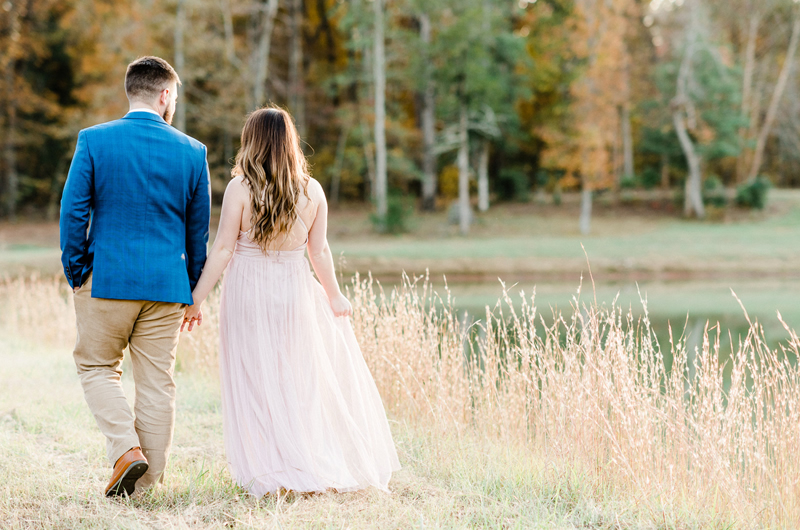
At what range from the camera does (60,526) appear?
8.89ft

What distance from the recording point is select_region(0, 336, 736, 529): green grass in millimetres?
2826

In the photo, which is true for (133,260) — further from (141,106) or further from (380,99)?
(380,99)

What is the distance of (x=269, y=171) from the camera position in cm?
308

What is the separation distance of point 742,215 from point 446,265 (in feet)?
46.0

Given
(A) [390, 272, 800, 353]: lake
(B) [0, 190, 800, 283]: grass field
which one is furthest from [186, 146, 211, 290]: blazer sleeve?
(B) [0, 190, 800, 283]: grass field

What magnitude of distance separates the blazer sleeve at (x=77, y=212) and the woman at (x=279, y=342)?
524 millimetres

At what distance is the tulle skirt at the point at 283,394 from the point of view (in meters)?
3.08

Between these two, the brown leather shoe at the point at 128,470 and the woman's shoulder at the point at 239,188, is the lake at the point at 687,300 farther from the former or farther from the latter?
the brown leather shoe at the point at 128,470

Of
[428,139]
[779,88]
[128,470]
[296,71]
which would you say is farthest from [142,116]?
[779,88]

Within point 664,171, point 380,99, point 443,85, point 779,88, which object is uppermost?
point 779,88

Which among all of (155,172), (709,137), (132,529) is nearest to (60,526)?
(132,529)

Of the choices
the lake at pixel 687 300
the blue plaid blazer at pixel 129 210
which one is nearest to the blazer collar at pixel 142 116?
the blue plaid blazer at pixel 129 210

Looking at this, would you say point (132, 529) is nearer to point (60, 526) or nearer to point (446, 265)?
point (60, 526)

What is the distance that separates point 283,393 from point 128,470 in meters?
0.72
